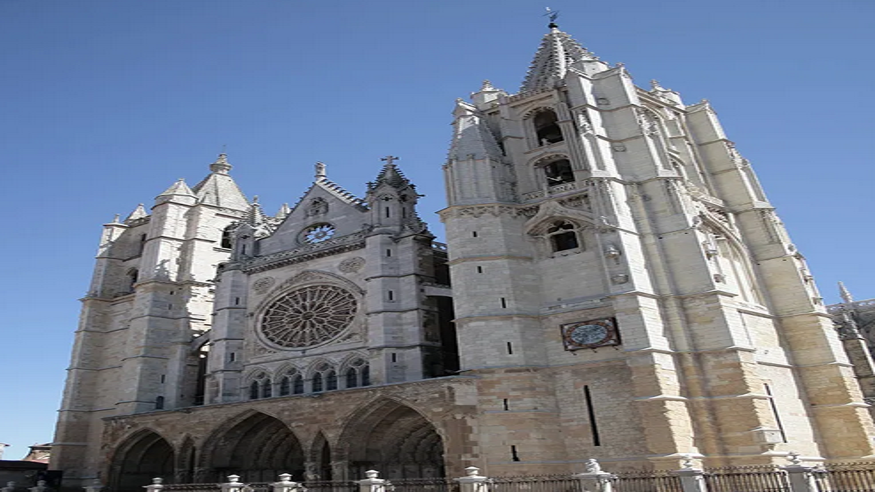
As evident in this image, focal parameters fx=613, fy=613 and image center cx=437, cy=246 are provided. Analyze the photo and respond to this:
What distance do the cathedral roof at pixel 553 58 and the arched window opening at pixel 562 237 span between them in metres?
6.52

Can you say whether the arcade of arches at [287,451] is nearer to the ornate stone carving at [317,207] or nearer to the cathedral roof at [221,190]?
the ornate stone carving at [317,207]

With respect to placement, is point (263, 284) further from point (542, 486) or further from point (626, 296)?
point (626, 296)

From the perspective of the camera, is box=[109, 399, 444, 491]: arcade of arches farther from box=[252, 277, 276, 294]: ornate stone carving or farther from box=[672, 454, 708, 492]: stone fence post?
box=[672, 454, 708, 492]: stone fence post

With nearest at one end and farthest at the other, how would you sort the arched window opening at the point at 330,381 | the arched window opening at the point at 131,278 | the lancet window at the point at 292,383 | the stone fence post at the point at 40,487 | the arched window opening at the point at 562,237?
the arched window opening at the point at 562,237 → the arched window opening at the point at 330,381 → the lancet window at the point at 292,383 → the stone fence post at the point at 40,487 → the arched window opening at the point at 131,278

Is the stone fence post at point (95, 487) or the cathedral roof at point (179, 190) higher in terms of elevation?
the cathedral roof at point (179, 190)

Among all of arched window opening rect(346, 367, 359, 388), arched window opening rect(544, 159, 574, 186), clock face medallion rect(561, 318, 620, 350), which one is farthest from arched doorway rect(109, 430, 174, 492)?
arched window opening rect(544, 159, 574, 186)

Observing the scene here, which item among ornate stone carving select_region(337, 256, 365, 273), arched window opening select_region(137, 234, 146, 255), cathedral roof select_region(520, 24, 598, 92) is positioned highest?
cathedral roof select_region(520, 24, 598, 92)

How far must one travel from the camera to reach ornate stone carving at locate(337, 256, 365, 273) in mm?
24141

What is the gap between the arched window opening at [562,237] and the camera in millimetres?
20734

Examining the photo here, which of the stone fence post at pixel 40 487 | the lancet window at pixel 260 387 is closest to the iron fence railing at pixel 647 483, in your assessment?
the lancet window at pixel 260 387

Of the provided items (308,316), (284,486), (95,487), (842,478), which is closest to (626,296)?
(842,478)

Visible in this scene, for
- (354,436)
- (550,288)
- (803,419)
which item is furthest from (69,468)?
(803,419)

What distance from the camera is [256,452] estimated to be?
2328 cm

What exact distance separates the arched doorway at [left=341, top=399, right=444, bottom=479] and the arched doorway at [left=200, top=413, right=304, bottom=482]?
3.37 m
